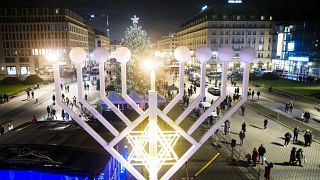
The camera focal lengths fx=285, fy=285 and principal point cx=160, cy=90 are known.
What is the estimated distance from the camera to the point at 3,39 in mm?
85812

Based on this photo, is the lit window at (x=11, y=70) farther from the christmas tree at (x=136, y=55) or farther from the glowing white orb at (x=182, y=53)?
the glowing white orb at (x=182, y=53)

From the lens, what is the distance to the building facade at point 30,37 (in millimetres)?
84938

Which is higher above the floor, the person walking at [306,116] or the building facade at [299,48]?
the building facade at [299,48]

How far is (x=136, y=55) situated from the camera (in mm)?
30578

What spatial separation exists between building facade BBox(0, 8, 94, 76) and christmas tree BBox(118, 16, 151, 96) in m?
60.4

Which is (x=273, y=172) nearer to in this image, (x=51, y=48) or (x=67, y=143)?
(x=67, y=143)

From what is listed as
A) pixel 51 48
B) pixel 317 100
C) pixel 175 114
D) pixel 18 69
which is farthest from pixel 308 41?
pixel 18 69

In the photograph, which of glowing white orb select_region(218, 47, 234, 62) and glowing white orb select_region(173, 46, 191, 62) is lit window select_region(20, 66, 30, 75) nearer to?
glowing white orb select_region(173, 46, 191, 62)

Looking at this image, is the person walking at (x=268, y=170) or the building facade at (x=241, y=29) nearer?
the person walking at (x=268, y=170)

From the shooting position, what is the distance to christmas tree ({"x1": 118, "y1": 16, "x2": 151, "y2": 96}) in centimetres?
3070

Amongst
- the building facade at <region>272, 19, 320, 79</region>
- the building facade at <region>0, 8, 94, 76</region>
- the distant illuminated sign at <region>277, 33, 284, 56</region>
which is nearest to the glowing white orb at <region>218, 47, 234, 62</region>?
the building facade at <region>272, 19, 320, 79</region>

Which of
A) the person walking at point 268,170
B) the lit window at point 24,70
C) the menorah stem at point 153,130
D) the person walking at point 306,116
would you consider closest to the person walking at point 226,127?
the person walking at point 268,170

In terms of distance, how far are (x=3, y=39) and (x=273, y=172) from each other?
90304 millimetres

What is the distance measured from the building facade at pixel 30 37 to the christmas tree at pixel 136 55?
60420 mm
